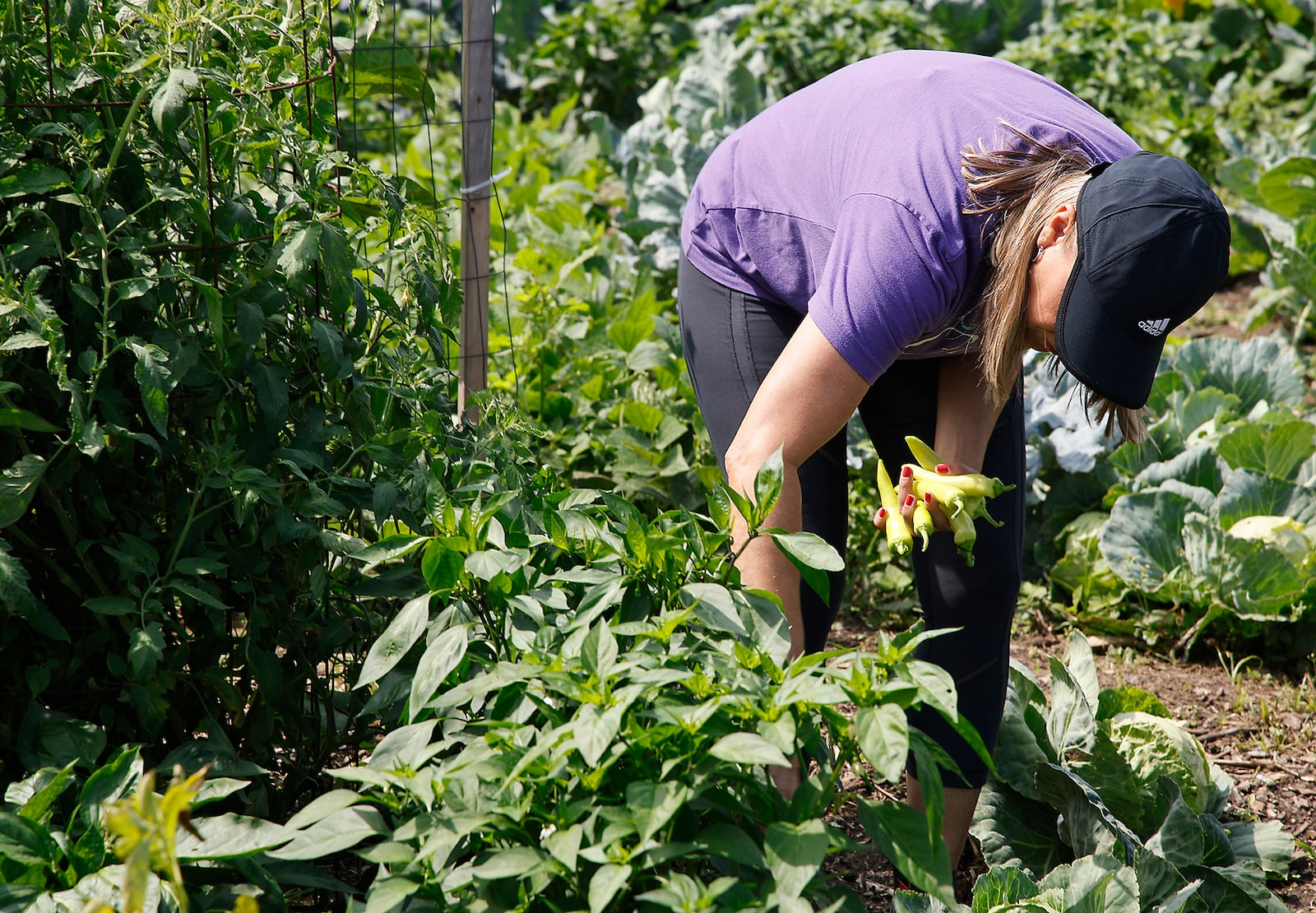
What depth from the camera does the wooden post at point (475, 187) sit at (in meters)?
2.38

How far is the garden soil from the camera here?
88.4 inches

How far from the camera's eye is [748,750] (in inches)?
43.9

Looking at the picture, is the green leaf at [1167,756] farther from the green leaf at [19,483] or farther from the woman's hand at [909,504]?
the green leaf at [19,483]

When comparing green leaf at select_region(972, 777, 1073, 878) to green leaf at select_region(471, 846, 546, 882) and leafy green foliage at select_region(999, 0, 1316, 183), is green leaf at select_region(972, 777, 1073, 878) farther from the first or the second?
leafy green foliage at select_region(999, 0, 1316, 183)

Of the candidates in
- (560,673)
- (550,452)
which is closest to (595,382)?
(550,452)

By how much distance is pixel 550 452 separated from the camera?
3.31 m

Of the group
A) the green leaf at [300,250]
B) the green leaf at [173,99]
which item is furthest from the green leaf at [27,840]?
the green leaf at [173,99]

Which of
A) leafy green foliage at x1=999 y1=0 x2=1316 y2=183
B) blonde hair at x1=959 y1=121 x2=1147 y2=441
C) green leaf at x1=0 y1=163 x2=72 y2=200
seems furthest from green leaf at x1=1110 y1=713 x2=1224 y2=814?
leafy green foliage at x1=999 y1=0 x2=1316 y2=183

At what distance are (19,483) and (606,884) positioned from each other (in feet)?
2.90

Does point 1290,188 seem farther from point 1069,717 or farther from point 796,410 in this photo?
point 796,410

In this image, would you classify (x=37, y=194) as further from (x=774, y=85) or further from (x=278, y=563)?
(x=774, y=85)

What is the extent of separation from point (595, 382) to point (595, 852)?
2.28 metres

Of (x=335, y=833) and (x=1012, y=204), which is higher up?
(x=1012, y=204)

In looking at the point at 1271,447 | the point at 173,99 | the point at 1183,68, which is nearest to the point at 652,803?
the point at 173,99
